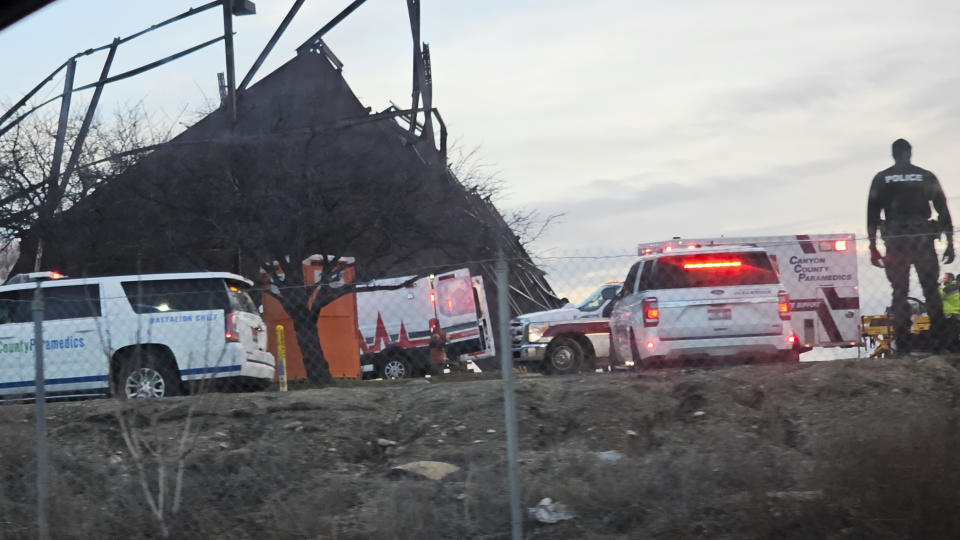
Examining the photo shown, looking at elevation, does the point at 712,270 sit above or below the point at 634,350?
above

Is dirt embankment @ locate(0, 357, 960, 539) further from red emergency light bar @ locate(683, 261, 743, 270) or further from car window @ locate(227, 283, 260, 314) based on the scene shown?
car window @ locate(227, 283, 260, 314)

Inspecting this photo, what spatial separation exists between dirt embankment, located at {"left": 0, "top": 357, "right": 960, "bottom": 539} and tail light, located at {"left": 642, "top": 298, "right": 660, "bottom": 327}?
1.38 metres

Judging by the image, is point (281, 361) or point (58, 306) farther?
point (281, 361)

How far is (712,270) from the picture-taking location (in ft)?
42.0

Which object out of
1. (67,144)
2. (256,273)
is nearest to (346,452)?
(256,273)

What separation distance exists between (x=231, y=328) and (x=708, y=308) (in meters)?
5.43

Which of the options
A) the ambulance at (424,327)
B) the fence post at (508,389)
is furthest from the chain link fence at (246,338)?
the ambulance at (424,327)

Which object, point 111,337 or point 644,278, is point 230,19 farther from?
point 644,278

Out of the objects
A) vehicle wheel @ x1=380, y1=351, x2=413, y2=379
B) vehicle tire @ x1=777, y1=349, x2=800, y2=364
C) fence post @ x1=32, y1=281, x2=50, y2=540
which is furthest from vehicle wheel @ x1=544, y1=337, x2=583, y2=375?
fence post @ x1=32, y1=281, x2=50, y2=540

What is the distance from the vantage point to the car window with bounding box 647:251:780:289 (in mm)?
12680

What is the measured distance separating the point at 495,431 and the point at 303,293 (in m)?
6.40

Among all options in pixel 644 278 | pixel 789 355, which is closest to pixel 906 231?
pixel 789 355

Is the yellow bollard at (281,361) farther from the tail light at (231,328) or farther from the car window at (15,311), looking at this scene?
the car window at (15,311)

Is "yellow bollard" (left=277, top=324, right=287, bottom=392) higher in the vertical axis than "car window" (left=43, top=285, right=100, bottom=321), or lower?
lower
